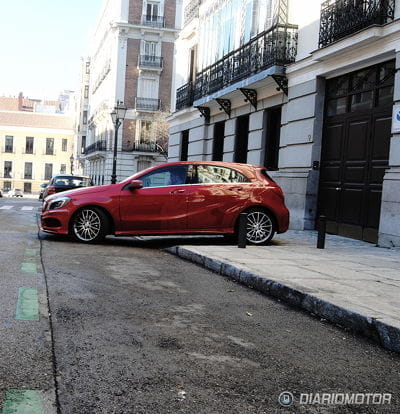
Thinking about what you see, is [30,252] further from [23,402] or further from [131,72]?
[131,72]

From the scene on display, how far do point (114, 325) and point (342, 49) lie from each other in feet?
33.3

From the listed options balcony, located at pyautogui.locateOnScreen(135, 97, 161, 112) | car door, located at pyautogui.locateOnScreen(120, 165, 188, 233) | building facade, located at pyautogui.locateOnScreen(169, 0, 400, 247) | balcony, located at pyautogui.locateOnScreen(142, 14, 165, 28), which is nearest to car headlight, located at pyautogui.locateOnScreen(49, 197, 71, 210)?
car door, located at pyautogui.locateOnScreen(120, 165, 188, 233)

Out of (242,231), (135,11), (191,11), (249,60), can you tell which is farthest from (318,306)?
(135,11)

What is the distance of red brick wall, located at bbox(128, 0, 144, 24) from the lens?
168 feet

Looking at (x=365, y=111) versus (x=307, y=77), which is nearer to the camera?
(x=365, y=111)

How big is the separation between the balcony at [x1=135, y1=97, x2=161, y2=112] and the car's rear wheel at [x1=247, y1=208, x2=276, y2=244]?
4228 cm

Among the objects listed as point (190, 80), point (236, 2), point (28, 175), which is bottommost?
point (28, 175)

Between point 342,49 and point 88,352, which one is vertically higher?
point 342,49

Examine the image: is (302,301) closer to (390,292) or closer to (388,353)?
(390,292)

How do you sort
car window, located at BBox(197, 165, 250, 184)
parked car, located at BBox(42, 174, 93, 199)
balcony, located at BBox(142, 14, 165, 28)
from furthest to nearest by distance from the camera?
balcony, located at BBox(142, 14, 165, 28) < parked car, located at BBox(42, 174, 93, 199) < car window, located at BBox(197, 165, 250, 184)

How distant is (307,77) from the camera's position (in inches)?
587

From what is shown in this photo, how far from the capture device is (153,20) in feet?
171

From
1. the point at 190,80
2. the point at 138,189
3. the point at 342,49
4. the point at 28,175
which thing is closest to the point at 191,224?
the point at 138,189

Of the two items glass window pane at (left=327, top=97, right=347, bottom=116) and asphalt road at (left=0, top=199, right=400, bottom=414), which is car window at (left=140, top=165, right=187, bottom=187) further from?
glass window pane at (left=327, top=97, right=347, bottom=116)
